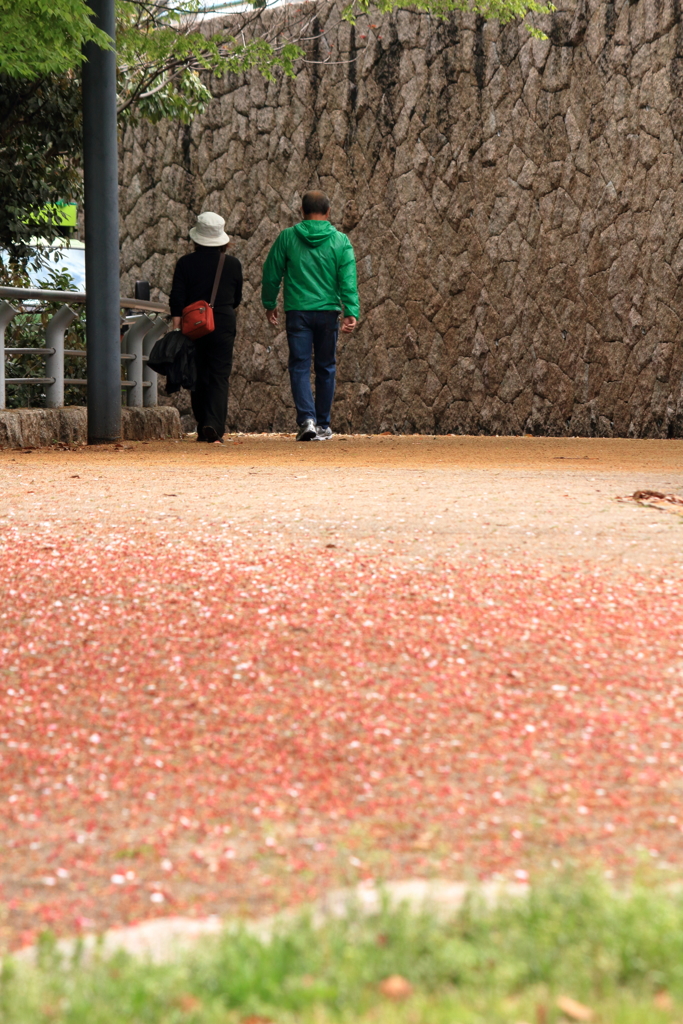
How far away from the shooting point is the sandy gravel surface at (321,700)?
2.17 meters

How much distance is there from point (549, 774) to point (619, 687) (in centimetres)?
52

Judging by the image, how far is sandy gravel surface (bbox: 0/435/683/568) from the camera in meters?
4.25

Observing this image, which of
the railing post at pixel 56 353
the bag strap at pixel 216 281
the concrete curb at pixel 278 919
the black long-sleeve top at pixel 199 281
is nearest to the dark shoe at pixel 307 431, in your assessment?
the black long-sleeve top at pixel 199 281

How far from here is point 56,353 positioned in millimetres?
9172

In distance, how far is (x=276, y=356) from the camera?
38.9ft

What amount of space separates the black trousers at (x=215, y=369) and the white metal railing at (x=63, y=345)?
0.99 metres

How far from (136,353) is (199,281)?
164 cm

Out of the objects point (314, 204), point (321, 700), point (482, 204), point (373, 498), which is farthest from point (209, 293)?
point (321, 700)

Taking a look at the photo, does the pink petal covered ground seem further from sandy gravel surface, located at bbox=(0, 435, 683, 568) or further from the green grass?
sandy gravel surface, located at bbox=(0, 435, 683, 568)

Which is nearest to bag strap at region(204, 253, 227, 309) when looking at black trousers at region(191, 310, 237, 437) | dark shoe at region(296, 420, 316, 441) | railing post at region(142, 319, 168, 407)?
black trousers at region(191, 310, 237, 437)

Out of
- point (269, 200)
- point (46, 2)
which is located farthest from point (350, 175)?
point (46, 2)

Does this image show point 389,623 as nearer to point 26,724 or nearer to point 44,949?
Answer: point 26,724

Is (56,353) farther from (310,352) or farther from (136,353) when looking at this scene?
(310,352)

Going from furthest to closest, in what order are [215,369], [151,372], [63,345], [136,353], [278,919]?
[151,372] < [136,353] < [63,345] < [215,369] < [278,919]
